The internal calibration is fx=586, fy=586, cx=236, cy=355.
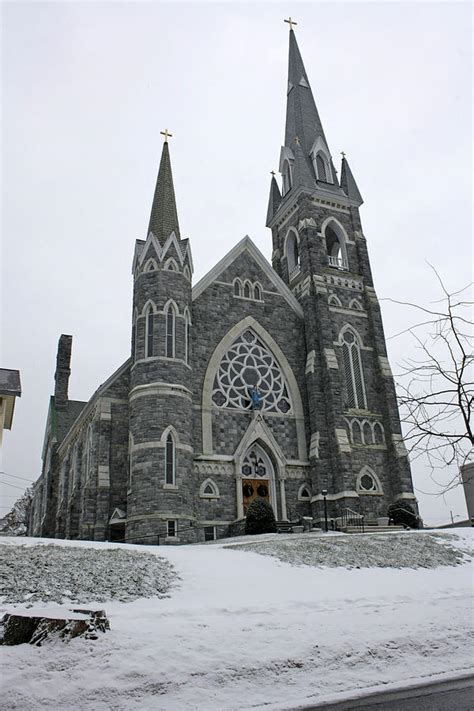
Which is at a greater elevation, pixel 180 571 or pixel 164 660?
pixel 180 571

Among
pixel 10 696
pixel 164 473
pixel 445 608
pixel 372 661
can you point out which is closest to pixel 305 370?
pixel 164 473

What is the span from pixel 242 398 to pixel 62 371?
22.4 m

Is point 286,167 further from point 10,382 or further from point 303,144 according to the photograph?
point 10,382

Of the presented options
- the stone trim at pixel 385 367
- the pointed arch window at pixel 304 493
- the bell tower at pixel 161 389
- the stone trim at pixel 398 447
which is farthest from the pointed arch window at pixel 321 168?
the pointed arch window at pixel 304 493

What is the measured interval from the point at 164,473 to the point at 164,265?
8932mm

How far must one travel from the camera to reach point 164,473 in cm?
2123

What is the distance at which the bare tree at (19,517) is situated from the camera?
184ft

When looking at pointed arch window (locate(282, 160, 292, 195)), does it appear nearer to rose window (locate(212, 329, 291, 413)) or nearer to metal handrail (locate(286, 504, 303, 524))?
rose window (locate(212, 329, 291, 413))

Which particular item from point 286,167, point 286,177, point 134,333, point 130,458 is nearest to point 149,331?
point 134,333

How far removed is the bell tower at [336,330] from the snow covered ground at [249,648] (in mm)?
13903

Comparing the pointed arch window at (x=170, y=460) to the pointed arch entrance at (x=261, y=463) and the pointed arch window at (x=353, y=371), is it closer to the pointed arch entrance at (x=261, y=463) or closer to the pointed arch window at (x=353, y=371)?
the pointed arch entrance at (x=261, y=463)

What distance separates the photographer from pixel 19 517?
58500 millimetres

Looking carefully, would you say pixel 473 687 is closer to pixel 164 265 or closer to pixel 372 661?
pixel 372 661

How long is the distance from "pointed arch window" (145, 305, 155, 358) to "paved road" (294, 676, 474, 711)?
60.0 ft
